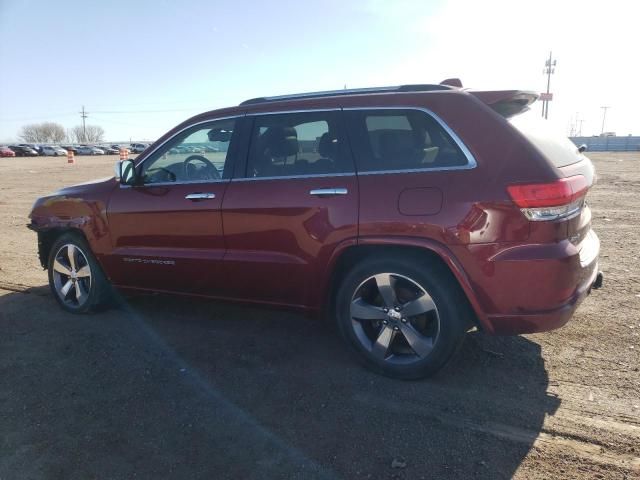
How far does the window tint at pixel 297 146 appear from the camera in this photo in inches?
138

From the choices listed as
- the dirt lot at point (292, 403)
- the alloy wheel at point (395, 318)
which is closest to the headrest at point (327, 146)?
the alloy wheel at point (395, 318)

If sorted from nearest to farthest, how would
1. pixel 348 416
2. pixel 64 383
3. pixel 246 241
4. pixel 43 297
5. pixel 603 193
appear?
pixel 348 416 → pixel 64 383 → pixel 246 241 → pixel 43 297 → pixel 603 193

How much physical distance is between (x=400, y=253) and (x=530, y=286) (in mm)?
818

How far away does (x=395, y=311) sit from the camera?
130 inches

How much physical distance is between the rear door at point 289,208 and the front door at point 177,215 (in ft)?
0.58

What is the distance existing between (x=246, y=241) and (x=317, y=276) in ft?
2.09

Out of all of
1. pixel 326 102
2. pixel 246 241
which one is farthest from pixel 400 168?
pixel 246 241

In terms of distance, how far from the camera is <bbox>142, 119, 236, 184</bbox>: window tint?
13.0ft

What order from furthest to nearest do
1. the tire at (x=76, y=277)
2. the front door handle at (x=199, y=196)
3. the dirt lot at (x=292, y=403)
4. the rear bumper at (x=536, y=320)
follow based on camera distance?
1. the tire at (x=76, y=277)
2. the front door handle at (x=199, y=196)
3. the rear bumper at (x=536, y=320)
4. the dirt lot at (x=292, y=403)

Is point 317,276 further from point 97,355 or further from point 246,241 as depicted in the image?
point 97,355

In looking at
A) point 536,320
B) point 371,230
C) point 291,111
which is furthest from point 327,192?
point 536,320

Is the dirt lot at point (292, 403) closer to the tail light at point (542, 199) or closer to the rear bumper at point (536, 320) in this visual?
the rear bumper at point (536, 320)

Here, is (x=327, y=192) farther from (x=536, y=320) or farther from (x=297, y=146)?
(x=536, y=320)

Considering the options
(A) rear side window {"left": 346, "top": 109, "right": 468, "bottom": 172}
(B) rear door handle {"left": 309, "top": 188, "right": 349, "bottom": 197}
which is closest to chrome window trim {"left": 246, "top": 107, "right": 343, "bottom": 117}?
(A) rear side window {"left": 346, "top": 109, "right": 468, "bottom": 172}
